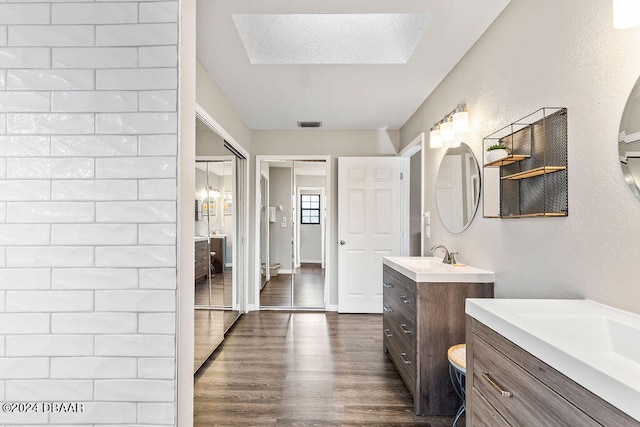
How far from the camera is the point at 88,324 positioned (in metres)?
1.05

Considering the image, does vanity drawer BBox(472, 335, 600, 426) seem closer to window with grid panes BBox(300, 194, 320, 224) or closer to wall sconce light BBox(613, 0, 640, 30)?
wall sconce light BBox(613, 0, 640, 30)

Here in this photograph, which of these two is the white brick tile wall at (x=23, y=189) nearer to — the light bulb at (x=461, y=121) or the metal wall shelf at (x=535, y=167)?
the metal wall shelf at (x=535, y=167)

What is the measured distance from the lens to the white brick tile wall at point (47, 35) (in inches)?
41.0

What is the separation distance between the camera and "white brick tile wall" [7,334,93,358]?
1.04 meters

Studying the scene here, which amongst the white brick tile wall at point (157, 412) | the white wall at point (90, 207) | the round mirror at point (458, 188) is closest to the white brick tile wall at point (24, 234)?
the white wall at point (90, 207)

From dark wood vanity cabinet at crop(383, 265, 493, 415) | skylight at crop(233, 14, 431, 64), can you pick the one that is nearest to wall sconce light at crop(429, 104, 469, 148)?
skylight at crop(233, 14, 431, 64)

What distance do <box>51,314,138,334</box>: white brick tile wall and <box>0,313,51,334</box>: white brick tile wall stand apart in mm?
29

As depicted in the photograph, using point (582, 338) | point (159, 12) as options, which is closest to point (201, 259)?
point (159, 12)

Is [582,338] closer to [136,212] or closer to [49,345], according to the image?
[136,212]

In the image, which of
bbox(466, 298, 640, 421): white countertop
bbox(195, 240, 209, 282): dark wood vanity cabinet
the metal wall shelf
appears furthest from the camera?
bbox(195, 240, 209, 282): dark wood vanity cabinet

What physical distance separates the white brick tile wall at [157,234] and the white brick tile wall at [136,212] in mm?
19

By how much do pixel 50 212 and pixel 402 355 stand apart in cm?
223

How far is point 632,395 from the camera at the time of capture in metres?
0.63

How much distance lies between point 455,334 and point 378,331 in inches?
65.6
